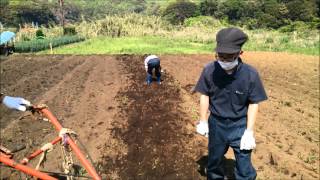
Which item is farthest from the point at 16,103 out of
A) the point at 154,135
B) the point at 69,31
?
the point at 69,31

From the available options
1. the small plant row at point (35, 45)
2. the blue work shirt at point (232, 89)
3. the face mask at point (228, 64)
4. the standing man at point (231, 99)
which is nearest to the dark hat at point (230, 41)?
the standing man at point (231, 99)

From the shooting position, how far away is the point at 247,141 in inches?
155

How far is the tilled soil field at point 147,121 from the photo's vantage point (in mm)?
6105

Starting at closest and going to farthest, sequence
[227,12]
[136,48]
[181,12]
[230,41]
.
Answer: [230,41]
[136,48]
[227,12]
[181,12]

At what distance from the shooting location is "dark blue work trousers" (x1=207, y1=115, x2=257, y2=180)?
4.09m

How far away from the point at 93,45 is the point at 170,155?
65.5ft

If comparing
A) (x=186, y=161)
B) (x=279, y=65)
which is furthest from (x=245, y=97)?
(x=279, y=65)

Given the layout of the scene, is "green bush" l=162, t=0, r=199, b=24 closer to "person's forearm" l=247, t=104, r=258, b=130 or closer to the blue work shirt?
the blue work shirt

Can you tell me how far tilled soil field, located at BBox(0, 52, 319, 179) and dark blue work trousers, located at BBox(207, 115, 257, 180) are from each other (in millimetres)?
1377

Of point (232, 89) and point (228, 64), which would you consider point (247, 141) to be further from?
point (228, 64)

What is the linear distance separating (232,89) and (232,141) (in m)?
0.51

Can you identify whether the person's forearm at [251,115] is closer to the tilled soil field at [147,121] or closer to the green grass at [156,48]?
the tilled soil field at [147,121]

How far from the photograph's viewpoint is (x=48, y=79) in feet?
43.7

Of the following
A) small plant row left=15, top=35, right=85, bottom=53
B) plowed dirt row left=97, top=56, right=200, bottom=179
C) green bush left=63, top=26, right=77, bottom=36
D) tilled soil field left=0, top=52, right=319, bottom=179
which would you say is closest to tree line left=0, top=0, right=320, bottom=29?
green bush left=63, top=26, right=77, bottom=36
